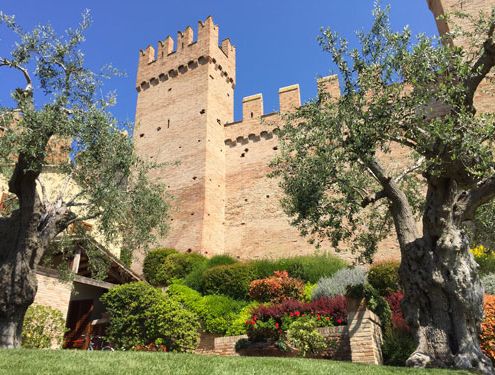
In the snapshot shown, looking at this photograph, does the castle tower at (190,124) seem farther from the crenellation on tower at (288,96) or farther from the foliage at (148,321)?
the foliage at (148,321)

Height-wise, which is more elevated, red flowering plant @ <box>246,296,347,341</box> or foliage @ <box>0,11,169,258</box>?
foliage @ <box>0,11,169,258</box>

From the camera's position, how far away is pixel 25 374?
15.9 feet

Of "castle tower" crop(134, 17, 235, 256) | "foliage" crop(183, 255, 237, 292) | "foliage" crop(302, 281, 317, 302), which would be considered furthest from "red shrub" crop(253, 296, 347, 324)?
"castle tower" crop(134, 17, 235, 256)

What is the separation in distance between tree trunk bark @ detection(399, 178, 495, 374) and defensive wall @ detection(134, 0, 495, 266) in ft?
31.5

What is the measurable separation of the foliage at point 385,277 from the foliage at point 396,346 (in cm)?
279

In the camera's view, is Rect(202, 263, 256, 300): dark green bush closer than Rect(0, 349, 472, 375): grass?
No

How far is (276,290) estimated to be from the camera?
13.2 m

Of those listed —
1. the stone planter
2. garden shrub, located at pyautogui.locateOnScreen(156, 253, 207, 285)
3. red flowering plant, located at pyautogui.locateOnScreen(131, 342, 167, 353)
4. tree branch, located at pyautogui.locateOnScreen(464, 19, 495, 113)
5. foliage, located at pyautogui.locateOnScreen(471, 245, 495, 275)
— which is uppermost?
tree branch, located at pyautogui.locateOnScreen(464, 19, 495, 113)

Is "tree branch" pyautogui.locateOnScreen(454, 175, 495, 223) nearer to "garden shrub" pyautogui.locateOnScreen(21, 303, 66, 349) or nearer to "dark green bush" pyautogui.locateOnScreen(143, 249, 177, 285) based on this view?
"garden shrub" pyautogui.locateOnScreen(21, 303, 66, 349)

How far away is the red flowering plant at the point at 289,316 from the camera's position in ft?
33.9

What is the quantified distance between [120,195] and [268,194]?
36.8 ft

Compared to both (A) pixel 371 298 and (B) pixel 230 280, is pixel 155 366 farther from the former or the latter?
(B) pixel 230 280

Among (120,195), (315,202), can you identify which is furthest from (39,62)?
(315,202)

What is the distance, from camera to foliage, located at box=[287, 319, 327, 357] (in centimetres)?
934
